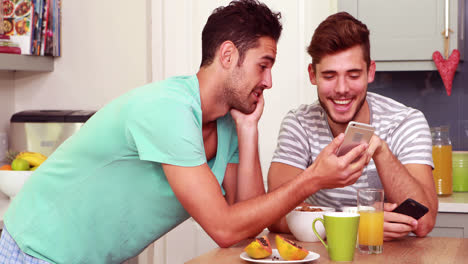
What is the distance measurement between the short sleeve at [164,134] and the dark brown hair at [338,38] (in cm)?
67

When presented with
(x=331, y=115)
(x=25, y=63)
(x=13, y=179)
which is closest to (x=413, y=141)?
(x=331, y=115)

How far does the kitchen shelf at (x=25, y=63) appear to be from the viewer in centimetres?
283

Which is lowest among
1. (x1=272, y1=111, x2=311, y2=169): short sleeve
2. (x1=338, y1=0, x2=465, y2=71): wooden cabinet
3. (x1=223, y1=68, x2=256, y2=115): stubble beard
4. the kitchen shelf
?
(x1=272, y1=111, x2=311, y2=169): short sleeve

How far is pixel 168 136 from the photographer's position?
135 cm

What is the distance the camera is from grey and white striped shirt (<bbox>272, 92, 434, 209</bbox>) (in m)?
1.83

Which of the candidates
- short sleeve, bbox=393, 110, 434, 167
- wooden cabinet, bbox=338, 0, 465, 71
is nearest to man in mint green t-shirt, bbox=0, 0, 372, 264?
short sleeve, bbox=393, 110, 434, 167

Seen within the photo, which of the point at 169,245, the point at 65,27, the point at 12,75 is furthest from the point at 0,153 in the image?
the point at 169,245

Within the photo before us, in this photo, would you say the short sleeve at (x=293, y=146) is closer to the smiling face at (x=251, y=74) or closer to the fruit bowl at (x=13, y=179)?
the smiling face at (x=251, y=74)

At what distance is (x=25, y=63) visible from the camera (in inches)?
117

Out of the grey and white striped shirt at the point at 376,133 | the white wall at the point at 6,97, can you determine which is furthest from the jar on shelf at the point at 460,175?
the white wall at the point at 6,97

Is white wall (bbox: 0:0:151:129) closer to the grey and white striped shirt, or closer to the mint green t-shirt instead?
the grey and white striped shirt

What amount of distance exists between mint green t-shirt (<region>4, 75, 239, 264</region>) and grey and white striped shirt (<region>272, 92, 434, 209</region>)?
535 mm

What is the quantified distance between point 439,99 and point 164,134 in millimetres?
2196

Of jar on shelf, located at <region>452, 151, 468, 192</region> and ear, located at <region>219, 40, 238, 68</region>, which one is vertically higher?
ear, located at <region>219, 40, 238, 68</region>
